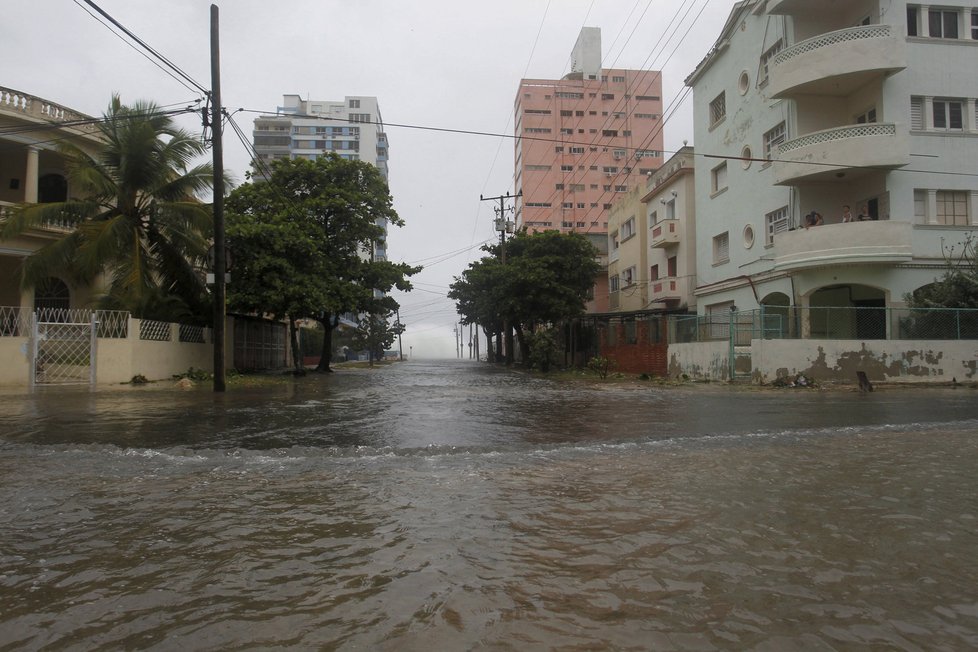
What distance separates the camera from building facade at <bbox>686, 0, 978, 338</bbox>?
18.3 meters

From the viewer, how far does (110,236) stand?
1875 centimetres

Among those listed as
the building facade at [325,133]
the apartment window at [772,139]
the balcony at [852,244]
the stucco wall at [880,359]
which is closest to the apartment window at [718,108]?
the apartment window at [772,139]

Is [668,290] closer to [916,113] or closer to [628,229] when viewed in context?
[628,229]

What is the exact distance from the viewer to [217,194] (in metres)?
16.1

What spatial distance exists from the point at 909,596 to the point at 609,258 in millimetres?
38777

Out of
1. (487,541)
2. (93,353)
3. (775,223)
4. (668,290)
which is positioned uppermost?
(775,223)

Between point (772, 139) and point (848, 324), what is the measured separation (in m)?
7.08

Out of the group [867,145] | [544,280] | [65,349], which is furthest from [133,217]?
[867,145]

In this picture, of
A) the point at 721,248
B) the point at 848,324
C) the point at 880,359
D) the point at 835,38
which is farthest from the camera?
the point at 721,248

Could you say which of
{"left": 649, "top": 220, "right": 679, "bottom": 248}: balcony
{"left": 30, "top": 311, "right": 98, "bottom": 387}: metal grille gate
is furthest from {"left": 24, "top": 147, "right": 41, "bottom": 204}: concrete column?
{"left": 649, "top": 220, "right": 679, "bottom": 248}: balcony

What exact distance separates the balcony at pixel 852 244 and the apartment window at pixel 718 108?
8.20 metres

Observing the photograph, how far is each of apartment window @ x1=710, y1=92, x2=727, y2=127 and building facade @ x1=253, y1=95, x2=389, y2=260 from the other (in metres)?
69.6

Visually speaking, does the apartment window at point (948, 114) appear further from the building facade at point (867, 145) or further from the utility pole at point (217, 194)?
the utility pole at point (217, 194)

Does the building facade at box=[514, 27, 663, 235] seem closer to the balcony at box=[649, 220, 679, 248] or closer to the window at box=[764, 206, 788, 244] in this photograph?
the balcony at box=[649, 220, 679, 248]
